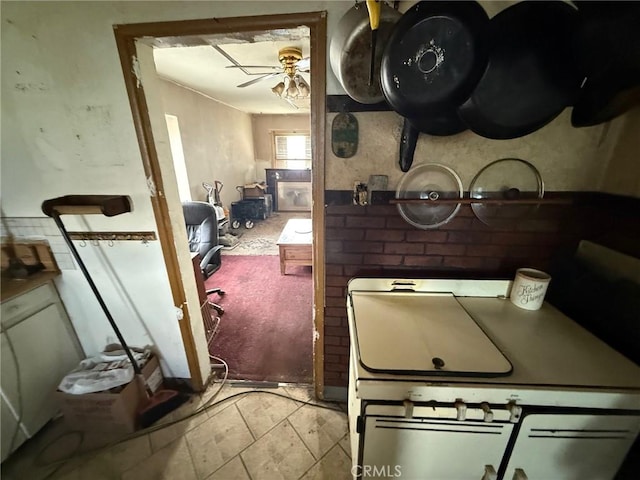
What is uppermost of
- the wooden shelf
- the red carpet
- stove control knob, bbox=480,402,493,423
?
the wooden shelf

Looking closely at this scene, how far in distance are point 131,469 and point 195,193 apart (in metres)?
3.47

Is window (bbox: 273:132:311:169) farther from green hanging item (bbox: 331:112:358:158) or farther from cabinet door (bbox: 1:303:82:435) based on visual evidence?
cabinet door (bbox: 1:303:82:435)

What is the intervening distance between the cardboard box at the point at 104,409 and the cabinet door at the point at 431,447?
1325 mm

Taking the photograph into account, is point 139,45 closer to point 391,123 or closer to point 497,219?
point 391,123

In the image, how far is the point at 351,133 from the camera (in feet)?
3.56

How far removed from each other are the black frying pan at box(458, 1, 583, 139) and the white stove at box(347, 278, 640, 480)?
80 cm

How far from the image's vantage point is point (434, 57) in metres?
0.75

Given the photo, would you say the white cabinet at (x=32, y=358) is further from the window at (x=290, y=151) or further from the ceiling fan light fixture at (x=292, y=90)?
the window at (x=290, y=151)

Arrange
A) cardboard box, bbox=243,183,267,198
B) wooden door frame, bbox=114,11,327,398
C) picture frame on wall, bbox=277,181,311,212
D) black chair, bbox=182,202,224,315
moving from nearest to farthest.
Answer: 1. wooden door frame, bbox=114,11,327,398
2. black chair, bbox=182,202,224,315
3. cardboard box, bbox=243,183,267,198
4. picture frame on wall, bbox=277,181,311,212

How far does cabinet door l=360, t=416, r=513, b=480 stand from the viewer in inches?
31.7

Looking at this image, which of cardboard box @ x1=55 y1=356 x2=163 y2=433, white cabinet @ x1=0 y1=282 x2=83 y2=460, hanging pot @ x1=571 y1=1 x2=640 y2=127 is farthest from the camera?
cardboard box @ x1=55 y1=356 x2=163 y2=433

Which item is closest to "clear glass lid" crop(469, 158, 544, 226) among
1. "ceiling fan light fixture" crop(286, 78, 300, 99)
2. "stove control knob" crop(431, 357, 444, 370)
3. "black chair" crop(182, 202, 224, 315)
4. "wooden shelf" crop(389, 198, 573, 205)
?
"wooden shelf" crop(389, 198, 573, 205)

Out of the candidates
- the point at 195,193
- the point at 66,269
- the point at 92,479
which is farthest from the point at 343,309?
the point at 195,193

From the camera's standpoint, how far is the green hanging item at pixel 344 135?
3.51 ft
